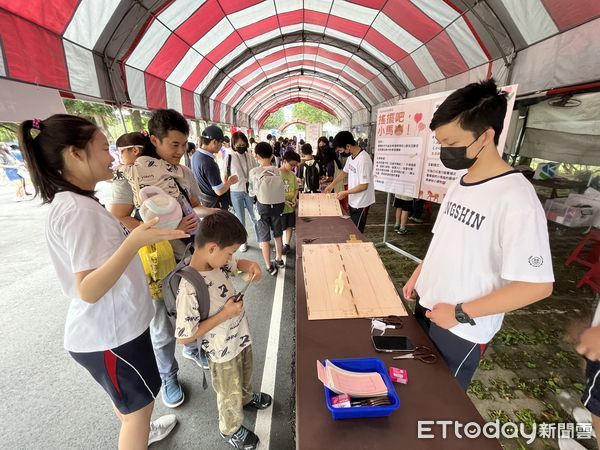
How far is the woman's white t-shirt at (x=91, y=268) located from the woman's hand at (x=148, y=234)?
21 centimetres

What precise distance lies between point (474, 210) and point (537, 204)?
0.70 feet

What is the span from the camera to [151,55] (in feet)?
17.4

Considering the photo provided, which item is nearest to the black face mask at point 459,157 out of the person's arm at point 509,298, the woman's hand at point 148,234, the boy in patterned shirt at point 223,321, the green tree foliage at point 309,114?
the person's arm at point 509,298

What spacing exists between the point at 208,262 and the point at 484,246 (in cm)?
134

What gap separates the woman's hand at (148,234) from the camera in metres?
0.99

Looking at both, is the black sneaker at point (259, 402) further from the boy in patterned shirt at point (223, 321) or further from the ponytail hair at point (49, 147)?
the ponytail hair at point (49, 147)

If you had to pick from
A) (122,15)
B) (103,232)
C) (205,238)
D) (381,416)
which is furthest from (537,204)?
(122,15)

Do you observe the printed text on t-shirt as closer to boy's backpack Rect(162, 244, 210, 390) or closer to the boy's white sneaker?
boy's backpack Rect(162, 244, 210, 390)

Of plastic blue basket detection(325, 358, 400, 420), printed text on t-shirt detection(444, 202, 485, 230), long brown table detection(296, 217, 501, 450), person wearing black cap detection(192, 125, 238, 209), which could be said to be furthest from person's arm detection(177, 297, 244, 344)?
person wearing black cap detection(192, 125, 238, 209)

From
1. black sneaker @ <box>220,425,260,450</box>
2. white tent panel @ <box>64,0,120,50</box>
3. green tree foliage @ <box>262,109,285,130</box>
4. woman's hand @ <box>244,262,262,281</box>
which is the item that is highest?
green tree foliage @ <box>262,109,285,130</box>

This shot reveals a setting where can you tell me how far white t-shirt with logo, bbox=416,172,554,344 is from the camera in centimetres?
100

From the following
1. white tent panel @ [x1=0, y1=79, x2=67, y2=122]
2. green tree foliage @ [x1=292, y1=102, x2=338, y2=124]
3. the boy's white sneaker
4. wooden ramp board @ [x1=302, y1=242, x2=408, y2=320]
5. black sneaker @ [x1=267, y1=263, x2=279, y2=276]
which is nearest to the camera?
wooden ramp board @ [x1=302, y1=242, x2=408, y2=320]

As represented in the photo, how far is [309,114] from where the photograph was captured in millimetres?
34625

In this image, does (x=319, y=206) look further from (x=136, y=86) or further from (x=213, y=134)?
(x=136, y=86)
